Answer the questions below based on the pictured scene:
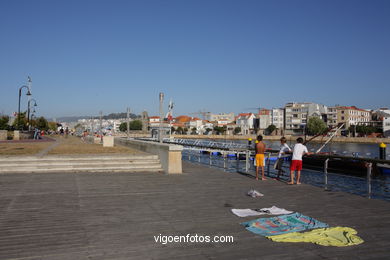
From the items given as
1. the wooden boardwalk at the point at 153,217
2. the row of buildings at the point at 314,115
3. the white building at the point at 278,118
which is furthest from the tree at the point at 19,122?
the white building at the point at 278,118

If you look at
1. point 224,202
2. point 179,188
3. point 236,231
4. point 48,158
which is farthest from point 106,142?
point 236,231

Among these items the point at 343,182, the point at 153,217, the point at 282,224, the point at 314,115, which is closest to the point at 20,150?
the point at 153,217

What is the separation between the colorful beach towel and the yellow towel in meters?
0.23

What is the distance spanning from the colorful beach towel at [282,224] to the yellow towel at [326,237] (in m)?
0.23

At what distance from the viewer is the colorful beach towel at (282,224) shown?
6.25 metres

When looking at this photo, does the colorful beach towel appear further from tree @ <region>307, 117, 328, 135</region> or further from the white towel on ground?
tree @ <region>307, 117, 328, 135</region>

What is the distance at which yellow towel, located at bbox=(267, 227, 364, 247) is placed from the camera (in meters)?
5.65

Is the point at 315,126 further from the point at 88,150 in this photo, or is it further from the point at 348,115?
the point at 88,150

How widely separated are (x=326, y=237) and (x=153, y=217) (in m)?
3.32

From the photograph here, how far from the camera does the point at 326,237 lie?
5891mm

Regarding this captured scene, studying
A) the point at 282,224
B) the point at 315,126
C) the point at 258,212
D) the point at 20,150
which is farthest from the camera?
the point at 315,126

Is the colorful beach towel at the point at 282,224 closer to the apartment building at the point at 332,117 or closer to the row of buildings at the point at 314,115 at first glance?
the row of buildings at the point at 314,115

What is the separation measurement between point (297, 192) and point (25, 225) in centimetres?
Result: 739

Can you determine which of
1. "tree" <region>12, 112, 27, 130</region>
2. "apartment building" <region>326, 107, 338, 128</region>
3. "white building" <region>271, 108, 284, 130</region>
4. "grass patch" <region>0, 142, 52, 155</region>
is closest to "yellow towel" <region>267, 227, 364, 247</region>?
"grass patch" <region>0, 142, 52, 155</region>
